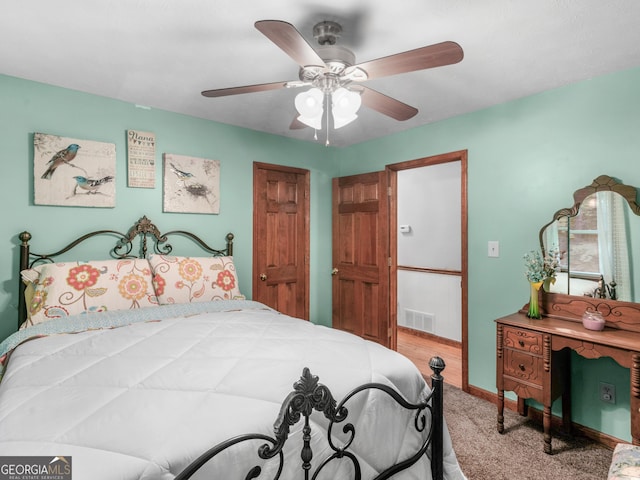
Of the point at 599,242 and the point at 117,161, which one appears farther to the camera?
the point at 117,161

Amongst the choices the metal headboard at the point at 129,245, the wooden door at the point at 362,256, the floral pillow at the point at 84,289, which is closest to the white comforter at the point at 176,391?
the floral pillow at the point at 84,289

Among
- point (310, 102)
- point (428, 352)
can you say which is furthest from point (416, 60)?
point (428, 352)

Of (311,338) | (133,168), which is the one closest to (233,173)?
(133,168)

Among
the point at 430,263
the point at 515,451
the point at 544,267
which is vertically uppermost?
the point at 544,267

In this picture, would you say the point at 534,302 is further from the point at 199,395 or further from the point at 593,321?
the point at 199,395

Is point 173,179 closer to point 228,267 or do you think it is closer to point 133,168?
point 133,168

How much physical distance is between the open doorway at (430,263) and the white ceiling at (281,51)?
67.9 inches

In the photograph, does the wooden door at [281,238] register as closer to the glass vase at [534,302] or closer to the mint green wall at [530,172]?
the mint green wall at [530,172]

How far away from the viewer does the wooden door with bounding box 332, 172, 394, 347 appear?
3578 millimetres

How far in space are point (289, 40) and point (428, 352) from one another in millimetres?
3699

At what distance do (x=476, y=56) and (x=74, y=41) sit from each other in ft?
7.38

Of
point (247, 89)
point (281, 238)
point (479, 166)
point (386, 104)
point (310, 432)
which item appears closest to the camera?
point (310, 432)

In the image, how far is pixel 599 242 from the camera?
2262 millimetres

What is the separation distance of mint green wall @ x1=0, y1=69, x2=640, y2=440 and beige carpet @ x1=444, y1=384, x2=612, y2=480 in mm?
247
